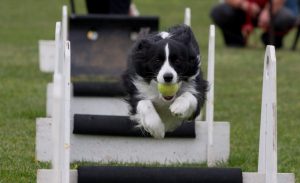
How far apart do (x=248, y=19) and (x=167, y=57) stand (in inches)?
422

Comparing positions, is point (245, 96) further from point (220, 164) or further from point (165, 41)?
point (165, 41)

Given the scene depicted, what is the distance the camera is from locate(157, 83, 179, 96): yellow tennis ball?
580cm

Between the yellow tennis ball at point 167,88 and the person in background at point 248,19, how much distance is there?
33.5 ft

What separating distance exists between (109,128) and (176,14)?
16.6 meters

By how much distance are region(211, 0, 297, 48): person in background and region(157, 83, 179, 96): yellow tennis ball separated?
10199 mm

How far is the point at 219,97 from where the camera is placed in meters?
10.8

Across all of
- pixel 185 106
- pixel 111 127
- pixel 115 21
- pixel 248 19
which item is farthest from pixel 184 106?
pixel 248 19

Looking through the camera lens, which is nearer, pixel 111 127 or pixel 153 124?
pixel 153 124

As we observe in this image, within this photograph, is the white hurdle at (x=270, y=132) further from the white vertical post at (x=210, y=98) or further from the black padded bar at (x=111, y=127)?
the black padded bar at (x=111, y=127)

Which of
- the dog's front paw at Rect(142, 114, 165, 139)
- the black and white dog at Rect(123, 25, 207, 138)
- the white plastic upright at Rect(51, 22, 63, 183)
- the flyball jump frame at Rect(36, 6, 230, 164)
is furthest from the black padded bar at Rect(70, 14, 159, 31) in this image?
the white plastic upright at Rect(51, 22, 63, 183)

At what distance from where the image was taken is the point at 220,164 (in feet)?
22.8

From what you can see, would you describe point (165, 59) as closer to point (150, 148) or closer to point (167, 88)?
point (167, 88)

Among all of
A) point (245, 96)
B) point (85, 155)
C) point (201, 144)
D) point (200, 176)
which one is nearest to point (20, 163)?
point (85, 155)

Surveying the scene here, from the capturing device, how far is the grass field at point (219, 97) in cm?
712
